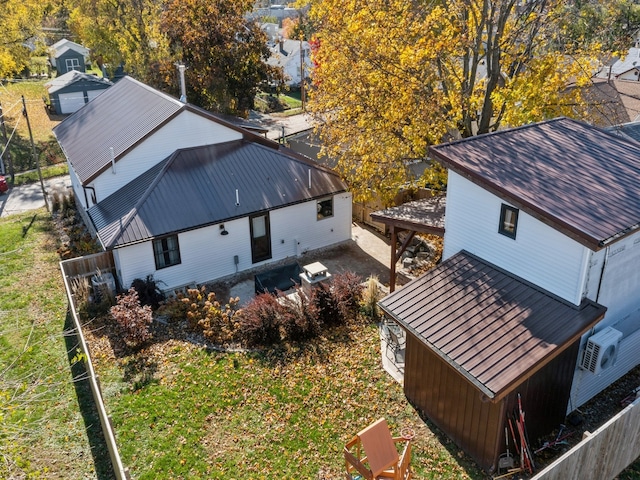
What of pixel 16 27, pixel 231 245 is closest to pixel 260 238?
pixel 231 245

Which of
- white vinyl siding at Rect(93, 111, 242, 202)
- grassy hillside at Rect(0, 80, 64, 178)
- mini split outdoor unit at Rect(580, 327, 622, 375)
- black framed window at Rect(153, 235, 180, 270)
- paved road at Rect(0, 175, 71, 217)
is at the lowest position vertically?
paved road at Rect(0, 175, 71, 217)

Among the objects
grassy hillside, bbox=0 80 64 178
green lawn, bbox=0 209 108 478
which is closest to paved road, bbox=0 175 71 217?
grassy hillside, bbox=0 80 64 178

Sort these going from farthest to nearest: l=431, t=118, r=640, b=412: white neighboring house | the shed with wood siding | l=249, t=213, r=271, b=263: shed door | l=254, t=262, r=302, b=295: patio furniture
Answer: l=249, t=213, r=271, b=263: shed door → l=254, t=262, r=302, b=295: patio furniture → l=431, t=118, r=640, b=412: white neighboring house → the shed with wood siding

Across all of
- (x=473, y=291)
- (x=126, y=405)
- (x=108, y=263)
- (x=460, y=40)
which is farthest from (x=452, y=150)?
(x=108, y=263)

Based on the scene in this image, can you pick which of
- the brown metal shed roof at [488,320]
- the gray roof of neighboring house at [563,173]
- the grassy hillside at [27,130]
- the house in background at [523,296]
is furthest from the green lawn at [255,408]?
the grassy hillside at [27,130]

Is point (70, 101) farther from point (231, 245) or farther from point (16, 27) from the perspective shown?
point (231, 245)

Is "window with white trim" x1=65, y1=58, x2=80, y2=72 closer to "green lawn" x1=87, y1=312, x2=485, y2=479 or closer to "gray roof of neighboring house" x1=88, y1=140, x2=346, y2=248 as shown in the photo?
"gray roof of neighboring house" x1=88, y1=140, x2=346, y2=248

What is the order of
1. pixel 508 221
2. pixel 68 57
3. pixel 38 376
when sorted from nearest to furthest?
pixel 508 221 → pixel 38 376 → pixel 68 57
